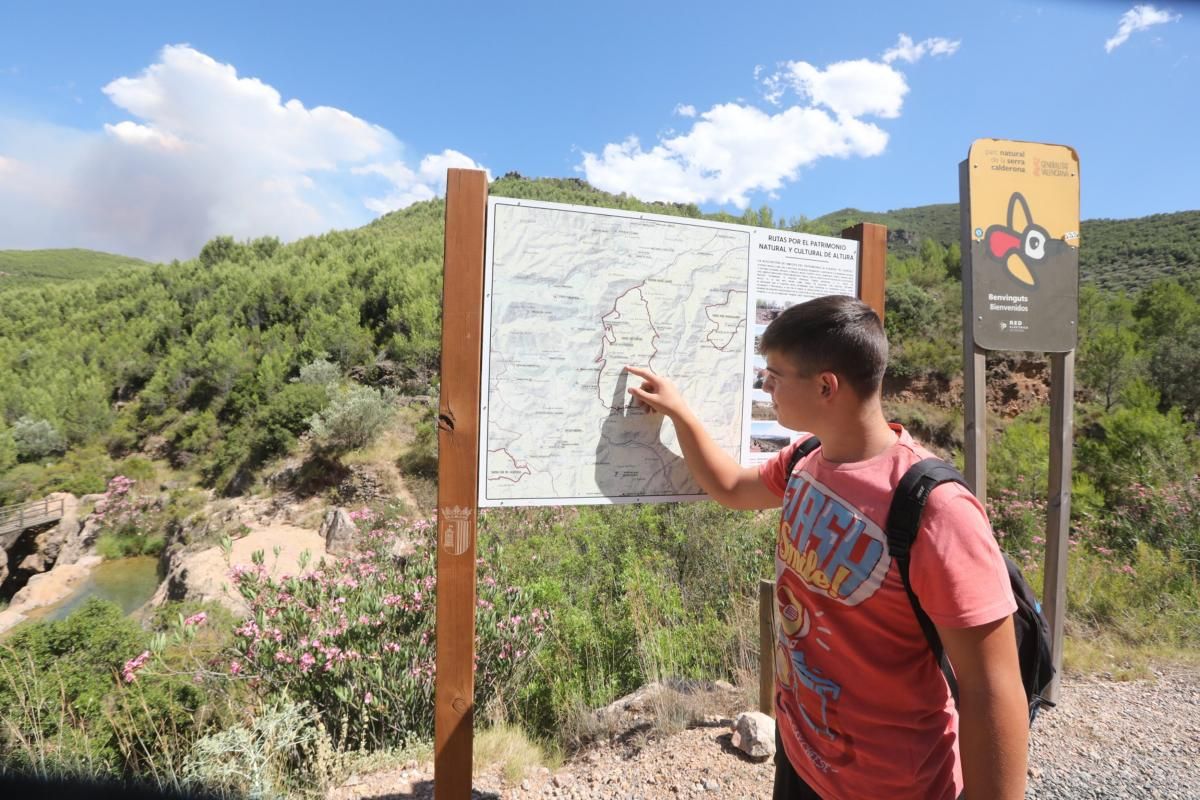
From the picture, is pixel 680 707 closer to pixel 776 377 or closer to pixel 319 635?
pixel 319 635

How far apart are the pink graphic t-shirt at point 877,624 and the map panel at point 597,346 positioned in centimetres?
72

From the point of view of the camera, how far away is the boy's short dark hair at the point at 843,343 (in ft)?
3.58

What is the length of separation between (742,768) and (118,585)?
655 inches

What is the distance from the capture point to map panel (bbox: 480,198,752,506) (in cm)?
167

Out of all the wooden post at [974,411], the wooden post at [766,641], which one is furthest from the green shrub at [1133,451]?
the wooden post at [766,641]

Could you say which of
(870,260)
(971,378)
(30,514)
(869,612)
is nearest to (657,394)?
(869,612)

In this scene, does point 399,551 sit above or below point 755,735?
below

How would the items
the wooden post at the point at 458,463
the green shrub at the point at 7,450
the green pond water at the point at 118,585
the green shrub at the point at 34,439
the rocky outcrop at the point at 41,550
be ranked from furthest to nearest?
1. the green shrub at the point at 34,439
2. the green shrub at the point at 7,450
3. the rocky outcrop at the point at 41,550
4. the green pond water at the point at 118,585
5. the wooden post at the point at 458,463

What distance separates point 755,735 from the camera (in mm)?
2443

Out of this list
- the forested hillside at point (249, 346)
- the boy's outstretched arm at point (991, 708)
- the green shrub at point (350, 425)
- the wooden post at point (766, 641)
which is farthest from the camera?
the forested hillside at point (249, 346)

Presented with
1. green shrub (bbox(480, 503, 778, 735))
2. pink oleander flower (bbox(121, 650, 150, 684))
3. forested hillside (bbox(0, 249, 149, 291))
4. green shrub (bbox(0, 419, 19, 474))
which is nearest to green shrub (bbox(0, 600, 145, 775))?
pink oleander flower (bbox(121, 650, 150, 684))

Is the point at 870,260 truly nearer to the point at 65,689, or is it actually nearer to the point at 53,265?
the point at 65,689

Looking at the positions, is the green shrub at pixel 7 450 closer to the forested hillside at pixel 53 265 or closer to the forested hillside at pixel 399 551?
the forested hillside at pixel 399 551

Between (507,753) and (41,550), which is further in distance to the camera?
(41,550)
